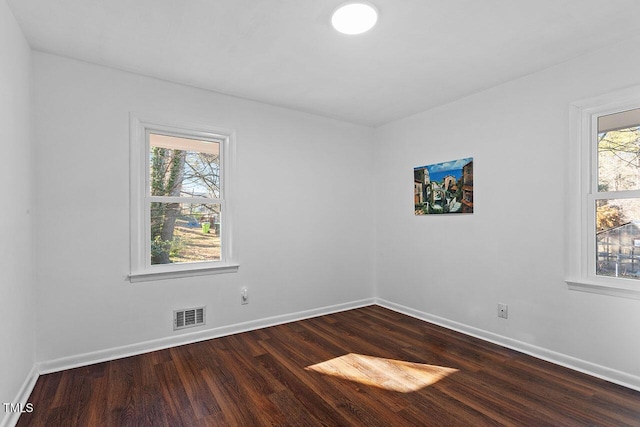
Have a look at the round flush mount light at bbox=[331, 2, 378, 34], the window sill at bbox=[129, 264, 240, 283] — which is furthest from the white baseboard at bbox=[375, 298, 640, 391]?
the round flush mount light at bbox=[331, 2, 378, 34]

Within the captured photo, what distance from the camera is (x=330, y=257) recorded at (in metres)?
4.28

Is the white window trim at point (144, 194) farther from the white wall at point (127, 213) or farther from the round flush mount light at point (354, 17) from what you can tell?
the round flush mount light at point (354, 17)

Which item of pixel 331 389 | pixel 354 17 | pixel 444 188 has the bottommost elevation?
pixel 331 389

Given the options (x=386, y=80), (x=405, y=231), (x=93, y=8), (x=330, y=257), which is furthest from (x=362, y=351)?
(x=93, y=8)

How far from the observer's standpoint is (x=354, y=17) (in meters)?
2.12

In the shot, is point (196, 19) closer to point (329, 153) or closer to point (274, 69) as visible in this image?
point (274, 69)

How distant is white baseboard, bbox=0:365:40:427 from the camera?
74.9 inches

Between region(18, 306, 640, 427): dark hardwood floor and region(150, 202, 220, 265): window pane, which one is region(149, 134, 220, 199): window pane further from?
region(18, 306, 640, 427): dark hardwood floor

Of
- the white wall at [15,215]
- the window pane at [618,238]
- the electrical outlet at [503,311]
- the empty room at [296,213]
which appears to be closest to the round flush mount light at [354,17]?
the empty room at [296,213]

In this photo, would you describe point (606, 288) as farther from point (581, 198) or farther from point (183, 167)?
point (183, 167)

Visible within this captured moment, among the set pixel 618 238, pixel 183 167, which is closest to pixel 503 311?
pixel 618 238

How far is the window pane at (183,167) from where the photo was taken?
3.22 metres

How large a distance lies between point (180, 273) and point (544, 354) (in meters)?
3.38

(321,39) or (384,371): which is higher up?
(321,39)
